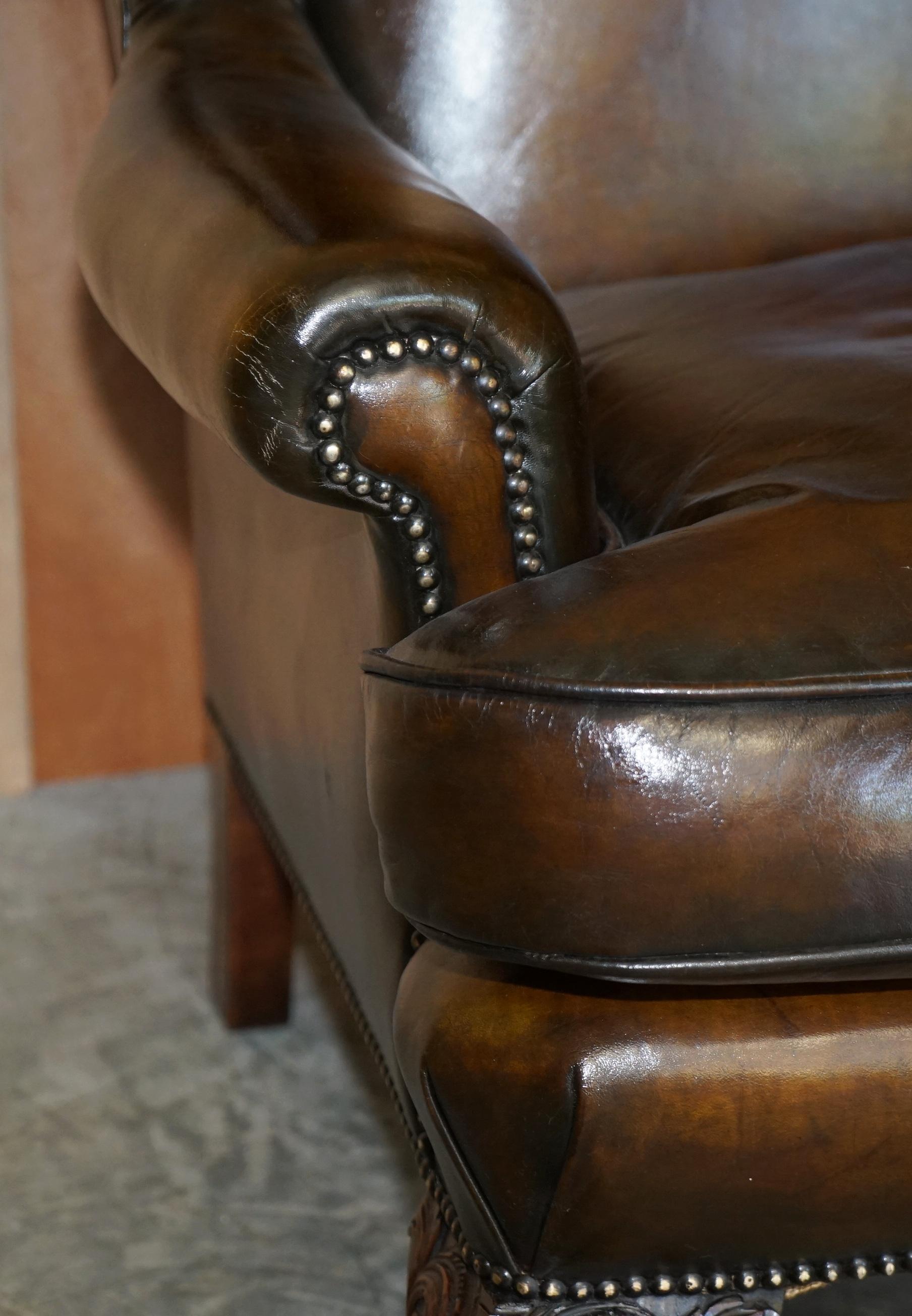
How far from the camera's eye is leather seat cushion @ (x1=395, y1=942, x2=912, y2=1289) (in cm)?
50

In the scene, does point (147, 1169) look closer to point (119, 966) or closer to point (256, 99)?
point (119, 966)

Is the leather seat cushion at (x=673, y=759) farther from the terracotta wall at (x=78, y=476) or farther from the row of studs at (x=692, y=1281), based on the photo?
the terracotta wall at (x=78, y=476)

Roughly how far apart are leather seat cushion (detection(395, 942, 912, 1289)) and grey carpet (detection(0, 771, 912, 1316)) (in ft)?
1.37

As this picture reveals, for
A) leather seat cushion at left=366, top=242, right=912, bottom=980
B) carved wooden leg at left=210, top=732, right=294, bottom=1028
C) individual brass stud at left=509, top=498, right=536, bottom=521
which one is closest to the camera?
leather seat cushion at left=366, top=242, right=912, bottom=980

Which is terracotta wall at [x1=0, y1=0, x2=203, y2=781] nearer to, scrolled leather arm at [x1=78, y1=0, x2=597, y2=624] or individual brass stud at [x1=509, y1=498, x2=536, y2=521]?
scrolled leather arm at [x1=78, y1=0, x2=597, y2=624]

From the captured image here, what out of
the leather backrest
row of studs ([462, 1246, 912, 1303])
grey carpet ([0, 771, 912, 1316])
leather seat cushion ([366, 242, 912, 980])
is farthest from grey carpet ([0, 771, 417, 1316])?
the leather backrest

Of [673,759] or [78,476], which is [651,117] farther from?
[78,476]

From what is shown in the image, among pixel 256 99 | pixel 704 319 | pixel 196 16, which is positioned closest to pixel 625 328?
pixel 704 319

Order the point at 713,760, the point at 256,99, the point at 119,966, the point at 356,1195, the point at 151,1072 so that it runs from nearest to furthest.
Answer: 1. the point at 713,760
2. the point at 256,99
3. the point at 356,1195
4. the point at 151,1072
5. the point at 119,966

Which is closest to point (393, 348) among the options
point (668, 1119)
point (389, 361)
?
point (389, 361)

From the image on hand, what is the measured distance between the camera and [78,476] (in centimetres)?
165

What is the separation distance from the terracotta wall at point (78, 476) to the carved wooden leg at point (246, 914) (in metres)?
0.53

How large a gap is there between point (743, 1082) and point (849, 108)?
83 centimetres

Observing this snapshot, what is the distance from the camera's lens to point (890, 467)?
0.54 m
